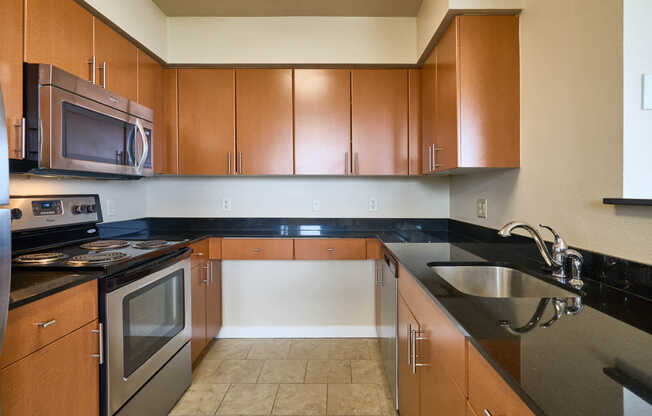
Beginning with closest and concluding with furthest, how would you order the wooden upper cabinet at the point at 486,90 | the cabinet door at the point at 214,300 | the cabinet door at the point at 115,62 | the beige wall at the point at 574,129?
the beige wall at the point at 574,129 < the wooden upper cabinet at the point at 486,90 < the cabinet door at the point at 115,62 < the cabinet door at the point at 214,300

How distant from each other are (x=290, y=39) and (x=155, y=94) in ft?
3.49

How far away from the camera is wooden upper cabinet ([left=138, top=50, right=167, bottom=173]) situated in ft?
7.60

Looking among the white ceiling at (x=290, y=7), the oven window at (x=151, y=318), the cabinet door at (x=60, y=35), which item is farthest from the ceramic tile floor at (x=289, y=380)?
the white ceiling at (x=290, y=7)

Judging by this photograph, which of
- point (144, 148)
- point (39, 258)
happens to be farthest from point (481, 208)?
point (39, 258)

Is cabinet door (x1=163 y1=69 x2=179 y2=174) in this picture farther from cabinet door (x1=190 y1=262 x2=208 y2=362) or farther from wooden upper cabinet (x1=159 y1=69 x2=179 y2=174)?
cabinet door (x1=190 y1=262 x2=208 y2=362)

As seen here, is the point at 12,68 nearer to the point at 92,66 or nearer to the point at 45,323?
the point at 92,66

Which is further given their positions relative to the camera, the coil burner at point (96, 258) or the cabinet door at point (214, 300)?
the cabinet door at point (214, 300)

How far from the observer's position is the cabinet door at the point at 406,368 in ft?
4.55

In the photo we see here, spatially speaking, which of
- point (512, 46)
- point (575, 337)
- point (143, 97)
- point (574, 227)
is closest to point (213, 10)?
point (143, 97)

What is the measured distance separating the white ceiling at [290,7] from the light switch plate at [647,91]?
165 cm

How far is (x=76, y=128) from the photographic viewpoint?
1605 millimetres

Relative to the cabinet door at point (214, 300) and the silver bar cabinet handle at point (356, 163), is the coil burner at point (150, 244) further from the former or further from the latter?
the silver bar cabinet handle at point (356, 163)

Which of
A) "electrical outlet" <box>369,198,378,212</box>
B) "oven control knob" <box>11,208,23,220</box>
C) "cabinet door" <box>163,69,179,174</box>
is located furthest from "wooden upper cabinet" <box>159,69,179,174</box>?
"electrical outlet" <box>369,198,378,212</box>

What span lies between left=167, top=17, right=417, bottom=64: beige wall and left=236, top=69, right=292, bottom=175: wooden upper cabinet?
0.14 m
